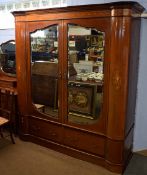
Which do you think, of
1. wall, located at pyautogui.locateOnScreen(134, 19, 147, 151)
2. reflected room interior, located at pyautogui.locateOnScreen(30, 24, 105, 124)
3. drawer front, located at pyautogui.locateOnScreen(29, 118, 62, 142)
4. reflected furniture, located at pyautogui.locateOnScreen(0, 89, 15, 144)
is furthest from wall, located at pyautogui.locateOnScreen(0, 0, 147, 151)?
reflected furniture, located at pyautogui.locateOnScreen(0, 89, 15, 144)

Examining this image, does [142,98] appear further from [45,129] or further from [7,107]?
[7,107]

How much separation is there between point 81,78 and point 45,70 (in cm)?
51

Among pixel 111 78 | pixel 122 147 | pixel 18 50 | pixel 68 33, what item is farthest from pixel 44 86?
pixel 122 147

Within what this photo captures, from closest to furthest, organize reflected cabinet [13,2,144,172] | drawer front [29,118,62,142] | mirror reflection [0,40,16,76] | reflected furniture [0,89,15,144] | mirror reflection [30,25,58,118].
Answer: reflected cabinet [13,2,144,172]
mirror reflection [30,25,58,118]
drawer front [29,118,62,142]
reflected furniture [0,89,15,144]
mirror reflection [0,40,16,76]

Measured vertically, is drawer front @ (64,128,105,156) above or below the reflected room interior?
below

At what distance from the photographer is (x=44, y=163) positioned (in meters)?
2.90

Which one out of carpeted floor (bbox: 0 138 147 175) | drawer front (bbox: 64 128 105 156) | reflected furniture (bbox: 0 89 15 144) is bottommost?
carpeted floor (bbox: 0 138 147 175)

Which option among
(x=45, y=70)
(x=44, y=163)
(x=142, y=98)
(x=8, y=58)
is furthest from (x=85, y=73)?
(x=8, y=58)

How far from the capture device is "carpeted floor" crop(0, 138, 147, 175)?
2.73 m

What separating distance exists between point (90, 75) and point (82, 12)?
2.30 ft

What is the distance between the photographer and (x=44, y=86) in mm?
3135

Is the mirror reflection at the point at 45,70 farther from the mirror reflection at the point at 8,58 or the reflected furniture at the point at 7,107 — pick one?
the mirror reflection at the point at 8,58

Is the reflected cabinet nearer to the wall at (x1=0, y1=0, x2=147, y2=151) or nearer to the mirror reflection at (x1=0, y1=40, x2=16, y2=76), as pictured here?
the wall at (x1=0, y1=0, x2=147, y2=151)

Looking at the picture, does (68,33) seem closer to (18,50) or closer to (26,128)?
(18,50)
